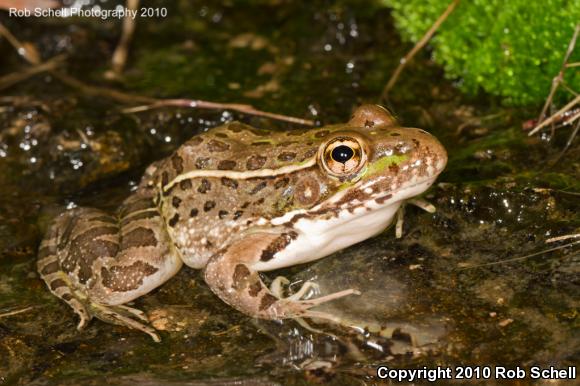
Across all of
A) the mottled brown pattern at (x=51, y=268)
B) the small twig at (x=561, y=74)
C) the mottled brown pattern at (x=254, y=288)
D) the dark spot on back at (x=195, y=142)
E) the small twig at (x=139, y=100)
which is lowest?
the mottled brown pattern at (x=254, y=288)

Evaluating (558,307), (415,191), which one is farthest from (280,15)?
(558,307)

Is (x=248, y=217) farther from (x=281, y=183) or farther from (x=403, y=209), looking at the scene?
(x=403, y=209)

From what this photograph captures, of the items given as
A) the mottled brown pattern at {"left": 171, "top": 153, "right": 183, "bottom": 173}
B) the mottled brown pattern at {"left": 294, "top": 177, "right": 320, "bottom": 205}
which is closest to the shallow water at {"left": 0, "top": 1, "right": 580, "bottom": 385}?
the mottled brown pattern at {"left": 294, "top": 177, "right": 320, "bottom": 205}

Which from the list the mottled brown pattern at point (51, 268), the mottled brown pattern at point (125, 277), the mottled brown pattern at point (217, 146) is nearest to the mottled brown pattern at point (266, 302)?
the mottled brown pattern at point (125, 277)

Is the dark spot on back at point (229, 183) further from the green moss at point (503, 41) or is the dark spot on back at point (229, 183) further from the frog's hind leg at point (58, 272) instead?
the green moss at point (503, 41)

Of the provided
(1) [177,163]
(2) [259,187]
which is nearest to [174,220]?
(1) [177,163]
